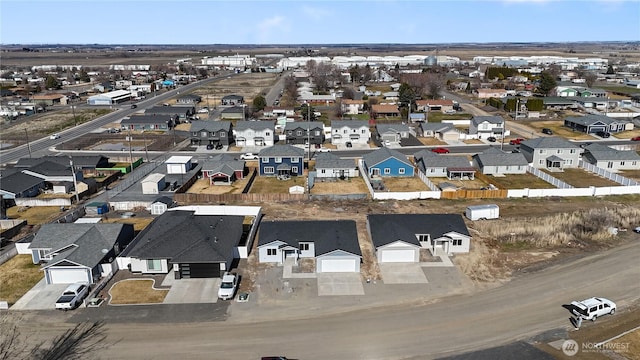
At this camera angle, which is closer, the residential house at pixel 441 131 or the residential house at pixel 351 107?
the residential house at pixel 441 131

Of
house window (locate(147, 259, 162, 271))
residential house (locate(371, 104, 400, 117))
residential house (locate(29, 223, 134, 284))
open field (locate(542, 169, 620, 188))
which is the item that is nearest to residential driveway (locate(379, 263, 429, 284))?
house window (locate(147, 259, 162, 271))

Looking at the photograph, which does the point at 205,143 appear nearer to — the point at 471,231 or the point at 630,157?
the point at 471,231

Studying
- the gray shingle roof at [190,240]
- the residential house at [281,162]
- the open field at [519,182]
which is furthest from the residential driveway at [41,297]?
the open field at [519,182]

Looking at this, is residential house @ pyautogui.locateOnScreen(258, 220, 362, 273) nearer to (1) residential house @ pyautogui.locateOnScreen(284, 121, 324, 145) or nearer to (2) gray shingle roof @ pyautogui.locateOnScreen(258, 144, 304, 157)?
(2) gray shingle roof @ pyautogui.locateOnScreen(258, 144, 304, 157)

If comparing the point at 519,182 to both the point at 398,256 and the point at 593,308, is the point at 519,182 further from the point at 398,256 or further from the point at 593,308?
the point at 593,308

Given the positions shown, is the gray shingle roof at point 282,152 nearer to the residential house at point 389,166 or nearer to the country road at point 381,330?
the residential house at point 389,166

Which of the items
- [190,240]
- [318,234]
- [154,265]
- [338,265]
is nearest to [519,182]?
[318,234]
